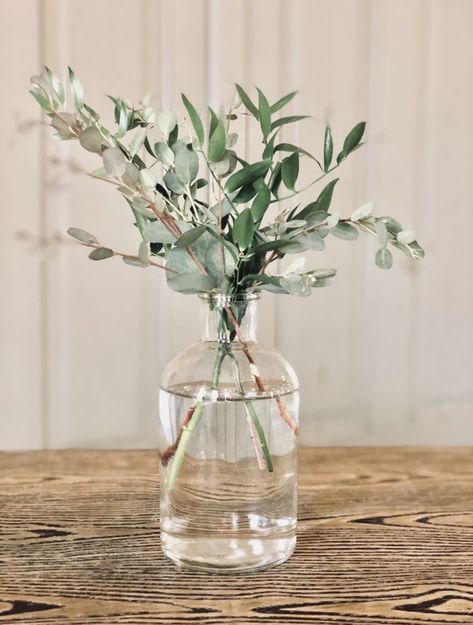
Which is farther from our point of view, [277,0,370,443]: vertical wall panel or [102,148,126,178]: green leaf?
[277,0,370,443]: vertical wall panel

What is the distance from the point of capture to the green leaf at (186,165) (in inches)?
30.3

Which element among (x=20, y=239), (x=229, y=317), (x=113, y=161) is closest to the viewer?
(x=113, y=161)

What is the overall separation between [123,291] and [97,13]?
0.51m

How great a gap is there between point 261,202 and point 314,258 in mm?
688

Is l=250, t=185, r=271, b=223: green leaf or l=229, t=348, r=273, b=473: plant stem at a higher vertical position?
l=250, t=185, r=271, b=223: green leaf

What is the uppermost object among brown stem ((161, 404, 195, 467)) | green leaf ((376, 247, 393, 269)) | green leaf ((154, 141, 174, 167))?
green leaf ((154, 141, 174, 167))

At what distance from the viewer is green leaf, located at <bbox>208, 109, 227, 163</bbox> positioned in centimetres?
75

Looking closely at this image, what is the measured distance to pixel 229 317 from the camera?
835 mm

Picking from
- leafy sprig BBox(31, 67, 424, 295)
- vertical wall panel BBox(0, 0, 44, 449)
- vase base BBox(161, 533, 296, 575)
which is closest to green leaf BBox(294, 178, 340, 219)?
leafy sprig BBox(31, 67, 424, 295)

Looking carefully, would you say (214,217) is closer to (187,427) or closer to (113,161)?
(113,161)

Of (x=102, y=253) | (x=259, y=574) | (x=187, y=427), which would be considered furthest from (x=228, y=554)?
(x=102, y=253)

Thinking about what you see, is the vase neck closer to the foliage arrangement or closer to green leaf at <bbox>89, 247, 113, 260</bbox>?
the foliage arrangement

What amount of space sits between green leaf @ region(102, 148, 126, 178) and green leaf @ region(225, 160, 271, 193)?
0.38 feet

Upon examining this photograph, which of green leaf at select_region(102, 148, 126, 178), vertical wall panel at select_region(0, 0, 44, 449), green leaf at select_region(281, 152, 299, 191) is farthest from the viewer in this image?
vertical wall panel at select_region(0, 0, 44, 449)
